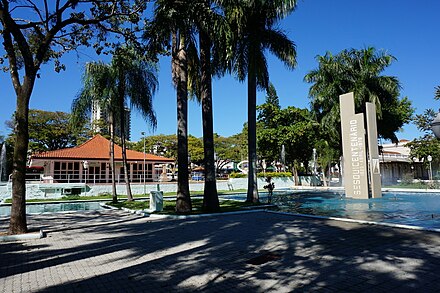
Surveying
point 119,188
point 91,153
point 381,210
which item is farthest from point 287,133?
point 381,210

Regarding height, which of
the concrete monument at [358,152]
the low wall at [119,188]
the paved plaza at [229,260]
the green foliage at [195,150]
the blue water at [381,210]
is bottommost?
the blue water at [381,210]

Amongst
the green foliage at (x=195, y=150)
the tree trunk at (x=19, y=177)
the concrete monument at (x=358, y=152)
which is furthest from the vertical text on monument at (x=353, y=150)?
the green foliage at (x=195, y=150)

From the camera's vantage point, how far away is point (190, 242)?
799 centimetres

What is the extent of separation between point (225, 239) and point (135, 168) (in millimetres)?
32178

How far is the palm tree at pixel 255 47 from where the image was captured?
16.0 meters

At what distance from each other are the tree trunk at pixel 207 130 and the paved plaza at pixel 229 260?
3.83 meters

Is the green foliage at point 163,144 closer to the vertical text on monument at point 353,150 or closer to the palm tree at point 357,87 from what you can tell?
the palm tree at point 357,87

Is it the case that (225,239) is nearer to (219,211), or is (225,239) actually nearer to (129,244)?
(129,244)

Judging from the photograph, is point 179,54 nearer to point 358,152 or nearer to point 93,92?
point 93,92

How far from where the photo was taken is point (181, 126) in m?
13.6

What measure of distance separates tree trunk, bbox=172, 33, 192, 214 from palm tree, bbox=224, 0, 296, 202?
3.17 meters

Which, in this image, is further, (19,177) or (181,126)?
(181,126)

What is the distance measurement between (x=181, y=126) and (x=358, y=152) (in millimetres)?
12586

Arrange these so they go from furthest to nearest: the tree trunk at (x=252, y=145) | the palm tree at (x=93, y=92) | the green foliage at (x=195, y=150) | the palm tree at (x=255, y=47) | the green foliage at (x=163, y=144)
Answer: the green foliage at (x=163, y=144), the green foliage at (x=195, y=150), the palm tree at (x=93, y=92), the tree trunk at (x=252, y=145), the palm tree at (x=255, y=47)
